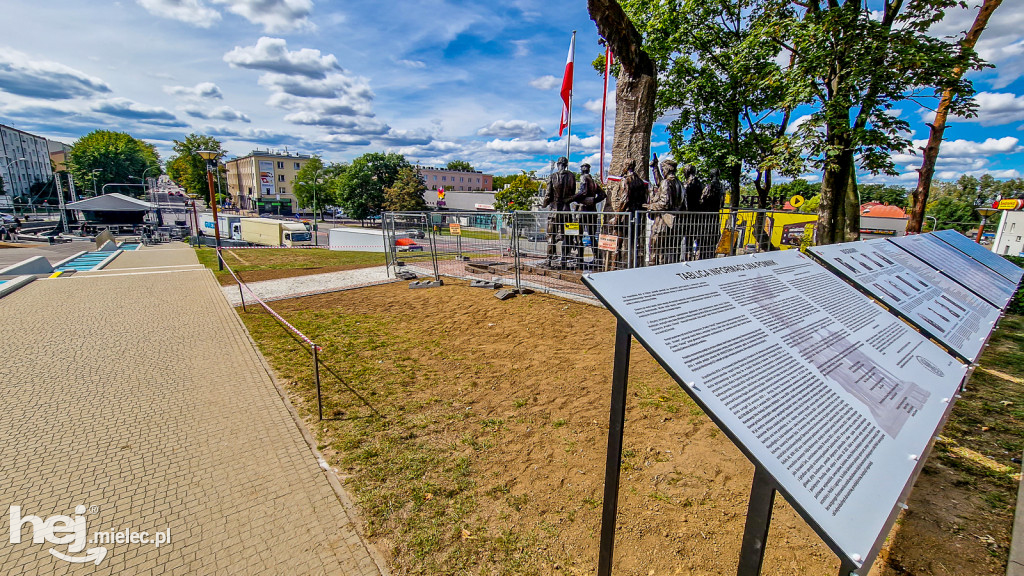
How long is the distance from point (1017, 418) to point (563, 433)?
464 cm

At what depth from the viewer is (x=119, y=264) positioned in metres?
15.7

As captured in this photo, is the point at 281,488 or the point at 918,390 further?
the point at 281,488

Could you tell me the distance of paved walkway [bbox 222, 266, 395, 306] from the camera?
33.1 feet

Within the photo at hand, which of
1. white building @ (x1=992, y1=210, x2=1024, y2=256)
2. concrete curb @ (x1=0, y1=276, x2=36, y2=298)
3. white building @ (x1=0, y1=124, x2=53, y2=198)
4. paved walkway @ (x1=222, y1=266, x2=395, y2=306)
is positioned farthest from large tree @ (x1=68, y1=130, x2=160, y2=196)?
white building @ (x1=992, y1=210, x2=1024, y2=256)

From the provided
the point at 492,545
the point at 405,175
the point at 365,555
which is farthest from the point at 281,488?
the point at 405,175

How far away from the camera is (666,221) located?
26.3ft

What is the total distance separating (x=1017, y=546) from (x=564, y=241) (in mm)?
7963

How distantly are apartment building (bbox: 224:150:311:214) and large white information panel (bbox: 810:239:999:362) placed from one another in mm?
91223

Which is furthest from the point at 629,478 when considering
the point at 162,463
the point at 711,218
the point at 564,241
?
the point at 711,218

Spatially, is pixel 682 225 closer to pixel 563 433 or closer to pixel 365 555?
pixel 563 433

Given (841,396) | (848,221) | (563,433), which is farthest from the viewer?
(848,221)

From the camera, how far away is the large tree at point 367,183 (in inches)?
2265

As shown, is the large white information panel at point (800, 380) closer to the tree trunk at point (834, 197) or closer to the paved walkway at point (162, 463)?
the paved walkway at point (162, 463)

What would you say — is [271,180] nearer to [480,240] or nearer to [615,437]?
[480,240]
